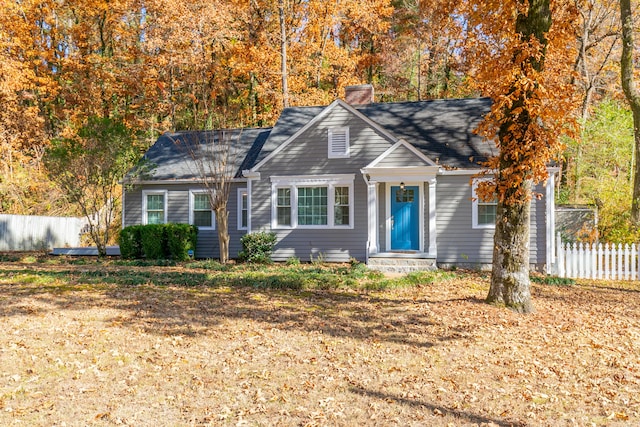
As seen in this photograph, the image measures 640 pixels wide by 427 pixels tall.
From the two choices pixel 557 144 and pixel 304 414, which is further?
pixel 557 144

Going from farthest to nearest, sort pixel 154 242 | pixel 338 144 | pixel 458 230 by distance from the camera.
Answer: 1. pixel 154 242
2. pixel 338 144
3. pixel 458 230

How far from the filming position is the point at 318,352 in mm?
6438

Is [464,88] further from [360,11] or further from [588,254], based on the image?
[588,254]

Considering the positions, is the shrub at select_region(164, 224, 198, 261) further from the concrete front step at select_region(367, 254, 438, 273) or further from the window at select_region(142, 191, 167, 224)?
the concrete front step at select_region(367, 254, 438, 273)

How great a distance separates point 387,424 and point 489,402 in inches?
48.3

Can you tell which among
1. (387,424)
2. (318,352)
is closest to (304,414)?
(387,424)

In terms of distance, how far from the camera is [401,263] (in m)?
14.4

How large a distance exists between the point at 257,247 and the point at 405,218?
4.79 m

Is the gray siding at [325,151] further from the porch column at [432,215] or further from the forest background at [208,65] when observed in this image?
the forest background at [208,65]

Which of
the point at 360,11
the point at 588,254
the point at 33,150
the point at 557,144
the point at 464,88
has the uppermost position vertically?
the point at 360,11

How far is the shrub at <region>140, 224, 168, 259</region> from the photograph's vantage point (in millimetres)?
16844

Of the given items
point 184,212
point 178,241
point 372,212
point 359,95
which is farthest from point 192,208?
point 359,95

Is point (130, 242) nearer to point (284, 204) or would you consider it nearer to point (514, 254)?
point (284, 204)

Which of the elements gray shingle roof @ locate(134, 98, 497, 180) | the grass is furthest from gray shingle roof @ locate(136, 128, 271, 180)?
the grass
